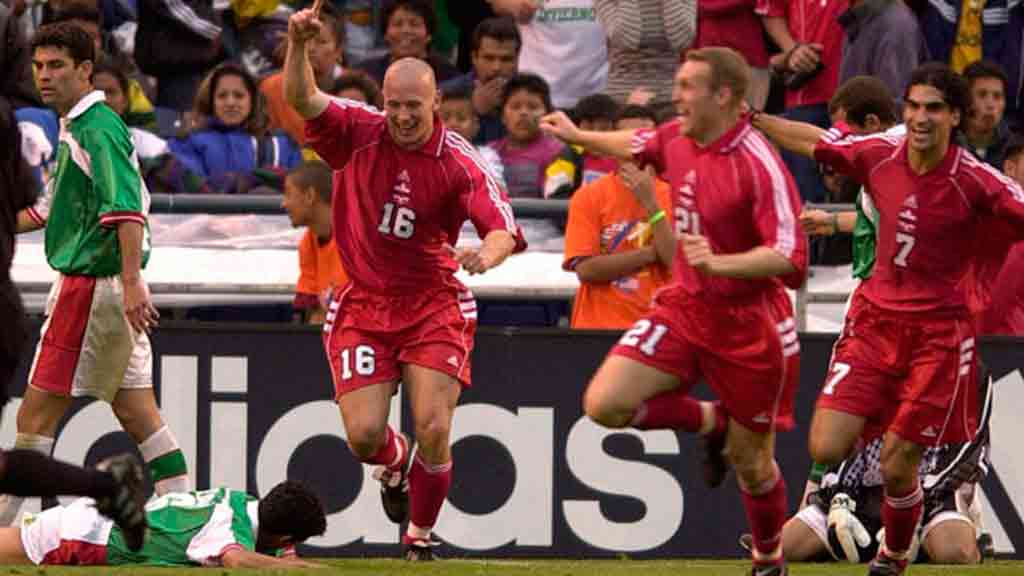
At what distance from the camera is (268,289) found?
14156 mm

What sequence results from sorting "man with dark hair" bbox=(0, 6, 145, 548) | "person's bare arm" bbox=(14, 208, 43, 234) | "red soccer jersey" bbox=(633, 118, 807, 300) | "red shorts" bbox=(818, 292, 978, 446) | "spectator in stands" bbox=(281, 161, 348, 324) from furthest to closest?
"spectator in stands" bbox=(281, 161, 348, 324) → "person's bare arm" bbox=(14, 208, 43, 234) → "red shorts" bbox=(818, 292, 978, 446) → "red soccer jersey" bbox=(633, 118, 807, 300) → "man with dark hair" bbox=(0, 6, 145, 548)

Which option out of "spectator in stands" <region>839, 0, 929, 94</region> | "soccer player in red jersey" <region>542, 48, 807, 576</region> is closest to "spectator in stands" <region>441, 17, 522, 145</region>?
"spectator in stands" <region>839, 0, 929, 94</region>

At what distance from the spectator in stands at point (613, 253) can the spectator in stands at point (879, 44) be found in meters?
2.75

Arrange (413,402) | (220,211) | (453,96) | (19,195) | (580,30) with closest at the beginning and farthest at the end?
1. (19,195)
2. (413,402)
3. (220,211)
4. (453,96)
5. (580,30)

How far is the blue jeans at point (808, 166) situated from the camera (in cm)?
1595

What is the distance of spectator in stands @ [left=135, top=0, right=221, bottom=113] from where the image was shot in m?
16.7

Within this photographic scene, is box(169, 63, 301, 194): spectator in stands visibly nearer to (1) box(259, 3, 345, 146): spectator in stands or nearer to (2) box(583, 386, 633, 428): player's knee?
(1) box(259, 3, 345, 146): spectator in stands

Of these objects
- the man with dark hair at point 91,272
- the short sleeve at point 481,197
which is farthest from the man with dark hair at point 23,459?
the short sleeve at point 481,197

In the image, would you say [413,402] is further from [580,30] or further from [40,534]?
[580,30]

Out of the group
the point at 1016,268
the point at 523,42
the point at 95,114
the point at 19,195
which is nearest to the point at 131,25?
the point at 523,42

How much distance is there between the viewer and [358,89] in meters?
15.1

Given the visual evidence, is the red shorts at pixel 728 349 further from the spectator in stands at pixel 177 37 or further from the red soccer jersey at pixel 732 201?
the spectator in stands at pixel 177 37

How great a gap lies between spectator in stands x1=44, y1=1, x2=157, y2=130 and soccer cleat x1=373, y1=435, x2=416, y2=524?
3.96 m

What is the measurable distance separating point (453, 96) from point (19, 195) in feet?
21.1
